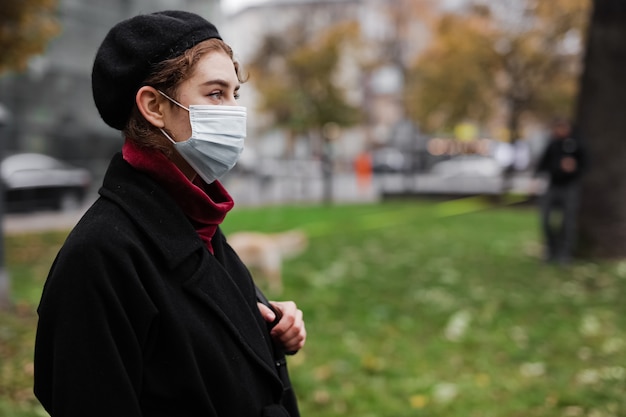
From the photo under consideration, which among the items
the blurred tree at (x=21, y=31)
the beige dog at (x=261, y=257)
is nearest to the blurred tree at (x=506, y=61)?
the blurred tree at (x=21, y=31)

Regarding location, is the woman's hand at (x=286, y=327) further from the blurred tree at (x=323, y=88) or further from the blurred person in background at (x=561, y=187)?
the blurred tree at (x=323, y=88)

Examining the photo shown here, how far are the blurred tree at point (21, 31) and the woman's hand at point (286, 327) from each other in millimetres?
9383

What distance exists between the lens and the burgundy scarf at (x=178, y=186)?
1.72 m

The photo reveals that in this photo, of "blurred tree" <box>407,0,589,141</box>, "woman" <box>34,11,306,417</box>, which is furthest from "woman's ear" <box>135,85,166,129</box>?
"blurred tree" <box>407,0,589,141</box>

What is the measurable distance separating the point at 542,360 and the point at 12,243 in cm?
994

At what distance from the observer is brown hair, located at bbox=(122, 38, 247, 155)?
1.68 m

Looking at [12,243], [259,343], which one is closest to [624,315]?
[259,343]

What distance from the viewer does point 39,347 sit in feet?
5.17

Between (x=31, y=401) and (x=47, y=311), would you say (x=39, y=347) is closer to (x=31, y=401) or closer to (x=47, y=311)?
(x=47, y=311)

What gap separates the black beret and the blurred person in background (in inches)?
364

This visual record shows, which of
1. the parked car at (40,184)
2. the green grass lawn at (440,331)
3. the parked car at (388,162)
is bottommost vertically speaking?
the parked car at (388,162)

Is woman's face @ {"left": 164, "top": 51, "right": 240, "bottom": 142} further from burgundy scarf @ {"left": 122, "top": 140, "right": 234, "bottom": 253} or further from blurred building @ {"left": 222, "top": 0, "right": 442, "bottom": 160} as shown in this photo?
blurred building @ {"left": 222, "top": 0, "right": 442, "bottom": 160}

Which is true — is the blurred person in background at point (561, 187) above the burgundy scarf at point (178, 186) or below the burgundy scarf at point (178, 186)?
below

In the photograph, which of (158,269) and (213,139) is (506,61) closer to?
(213,139)
